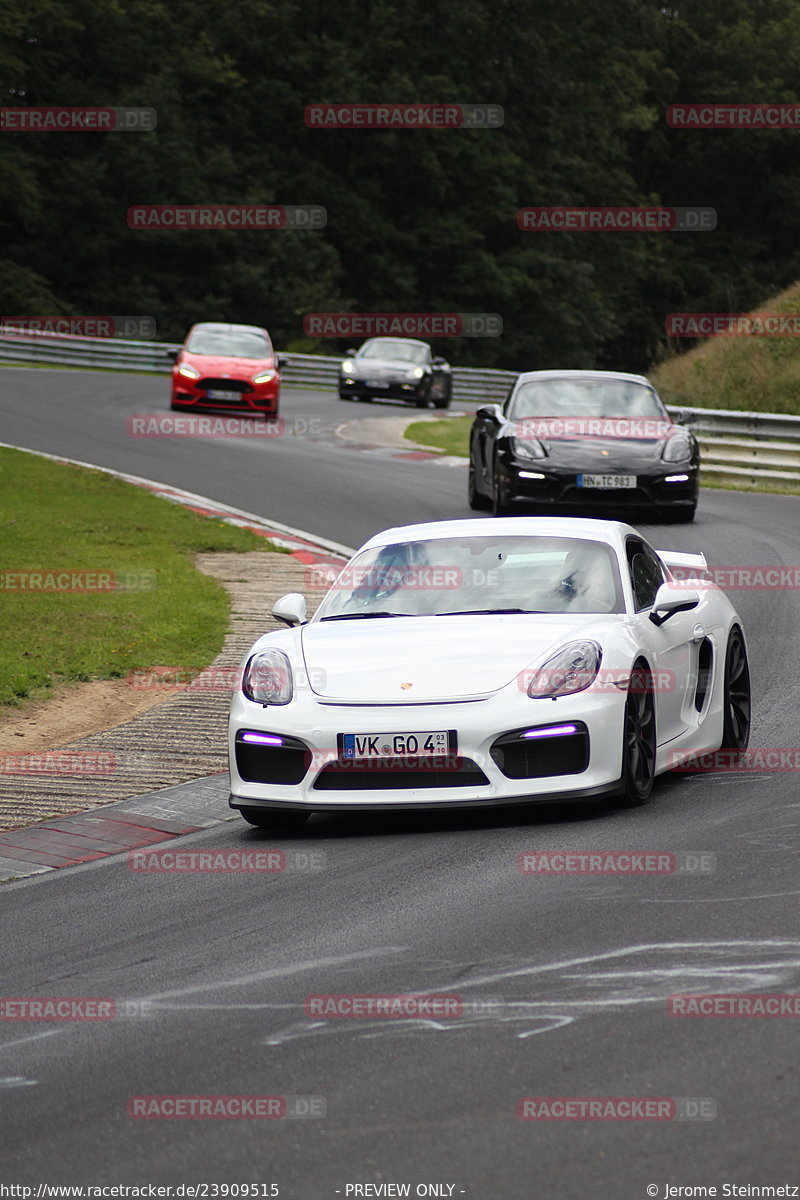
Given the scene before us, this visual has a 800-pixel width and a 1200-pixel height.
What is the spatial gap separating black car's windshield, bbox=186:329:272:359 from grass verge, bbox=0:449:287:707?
9.93 metres

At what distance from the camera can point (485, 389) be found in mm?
51719

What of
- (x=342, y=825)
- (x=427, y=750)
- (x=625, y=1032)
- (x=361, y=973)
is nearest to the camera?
(x=625, y=1032)

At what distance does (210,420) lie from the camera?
103ft

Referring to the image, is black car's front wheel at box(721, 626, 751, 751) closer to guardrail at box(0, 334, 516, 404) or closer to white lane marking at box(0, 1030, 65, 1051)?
white lane marking at box(0, 1030, 65, 1051)

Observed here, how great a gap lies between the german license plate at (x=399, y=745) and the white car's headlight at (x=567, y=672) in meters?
0.46

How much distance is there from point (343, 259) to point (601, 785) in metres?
58.9

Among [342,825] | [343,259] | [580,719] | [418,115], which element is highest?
[418,115]

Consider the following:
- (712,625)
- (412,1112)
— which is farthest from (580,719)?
(412,1112)

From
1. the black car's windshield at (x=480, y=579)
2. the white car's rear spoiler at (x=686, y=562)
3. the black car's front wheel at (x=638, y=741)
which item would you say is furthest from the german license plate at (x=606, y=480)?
the black car's front wheel at (x=638, y=741)

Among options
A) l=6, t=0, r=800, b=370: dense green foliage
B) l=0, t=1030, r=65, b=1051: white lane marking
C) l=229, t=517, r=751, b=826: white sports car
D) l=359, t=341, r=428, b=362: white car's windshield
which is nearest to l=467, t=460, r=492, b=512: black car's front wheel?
l=229, t=517, r=751, b=826: white sports car

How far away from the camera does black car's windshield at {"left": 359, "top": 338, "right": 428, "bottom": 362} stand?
41.3 meters

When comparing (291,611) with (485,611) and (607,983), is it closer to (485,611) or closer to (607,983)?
(485,611)

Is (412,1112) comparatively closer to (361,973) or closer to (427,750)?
(361,973)

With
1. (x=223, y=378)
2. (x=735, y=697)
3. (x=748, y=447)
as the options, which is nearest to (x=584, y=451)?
(x=748, y=447)
